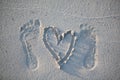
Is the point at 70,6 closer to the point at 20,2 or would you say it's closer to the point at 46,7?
the point at 46,7

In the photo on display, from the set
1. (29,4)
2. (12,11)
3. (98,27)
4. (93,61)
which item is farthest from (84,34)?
(12,11)

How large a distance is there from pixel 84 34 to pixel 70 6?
0.29 m

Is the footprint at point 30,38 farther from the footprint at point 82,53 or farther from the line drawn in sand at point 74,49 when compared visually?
the footprint at point 82,53

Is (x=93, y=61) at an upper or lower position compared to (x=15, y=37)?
lower

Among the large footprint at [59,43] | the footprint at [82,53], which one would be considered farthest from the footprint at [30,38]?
the footprint at [82,53]

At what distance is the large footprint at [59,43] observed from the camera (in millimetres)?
1877

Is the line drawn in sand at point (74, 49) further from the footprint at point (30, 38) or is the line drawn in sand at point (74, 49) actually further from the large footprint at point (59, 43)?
the footprint at point (30, 38)

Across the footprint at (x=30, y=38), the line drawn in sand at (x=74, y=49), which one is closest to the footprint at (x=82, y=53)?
the line drawn in sand at (x=74, y=49)

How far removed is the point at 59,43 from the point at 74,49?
15cm

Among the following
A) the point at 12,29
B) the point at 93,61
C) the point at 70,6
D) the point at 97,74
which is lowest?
the point at 97,74

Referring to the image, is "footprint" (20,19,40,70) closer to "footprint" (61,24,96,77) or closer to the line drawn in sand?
the line drawn in sand

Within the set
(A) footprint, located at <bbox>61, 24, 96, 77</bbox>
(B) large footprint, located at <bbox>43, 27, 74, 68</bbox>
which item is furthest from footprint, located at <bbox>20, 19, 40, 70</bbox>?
(A) footprint, located at <bbox>61, 24, 96, 77</bbox>

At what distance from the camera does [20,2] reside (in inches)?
77.4

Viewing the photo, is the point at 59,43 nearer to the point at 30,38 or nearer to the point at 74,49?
the point at 74,49
